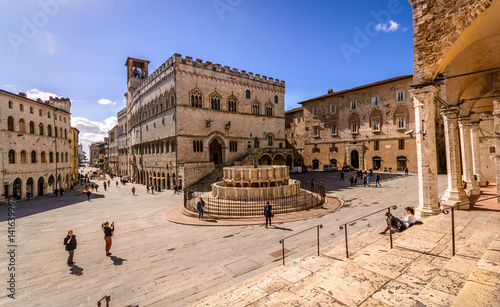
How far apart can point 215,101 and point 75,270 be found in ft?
93.2

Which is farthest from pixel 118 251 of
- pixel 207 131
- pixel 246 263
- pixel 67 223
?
pixel 207 131

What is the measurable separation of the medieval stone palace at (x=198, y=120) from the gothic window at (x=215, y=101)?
145mm

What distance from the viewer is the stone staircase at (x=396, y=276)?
3.55 meters

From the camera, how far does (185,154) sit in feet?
98.0

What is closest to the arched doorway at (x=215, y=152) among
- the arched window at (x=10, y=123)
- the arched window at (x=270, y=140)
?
the arched window at (x=270, y=140)

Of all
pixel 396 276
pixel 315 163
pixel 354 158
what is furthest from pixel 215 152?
pixel 396 276

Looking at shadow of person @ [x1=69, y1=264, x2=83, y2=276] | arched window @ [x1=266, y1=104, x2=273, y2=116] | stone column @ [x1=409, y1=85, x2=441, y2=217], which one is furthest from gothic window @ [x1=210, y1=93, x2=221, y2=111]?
stone column @ [x1=409, y1=85, x2=441, y2=217]

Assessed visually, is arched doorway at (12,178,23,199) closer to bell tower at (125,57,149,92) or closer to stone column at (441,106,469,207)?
bell tower at (125,57,149,92)

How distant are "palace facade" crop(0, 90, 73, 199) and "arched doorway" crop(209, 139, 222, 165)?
70.0ft

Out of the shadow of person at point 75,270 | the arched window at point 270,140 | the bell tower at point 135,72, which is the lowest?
the shadow of person at point 75,270

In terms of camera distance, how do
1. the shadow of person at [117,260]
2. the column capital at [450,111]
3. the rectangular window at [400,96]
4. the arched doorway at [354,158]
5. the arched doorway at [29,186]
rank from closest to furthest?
1. the shadow of person at [117,260]
2. the column capital at [450,111]
3. the arched doorway at [29,186]
4. the rectangular window at [400,96]
5. the arched doorway at [354,158]

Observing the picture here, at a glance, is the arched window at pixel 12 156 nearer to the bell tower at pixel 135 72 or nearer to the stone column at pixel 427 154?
the bell tower at pixel 135 72

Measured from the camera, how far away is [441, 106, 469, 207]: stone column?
10258mm

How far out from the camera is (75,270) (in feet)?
25.0
